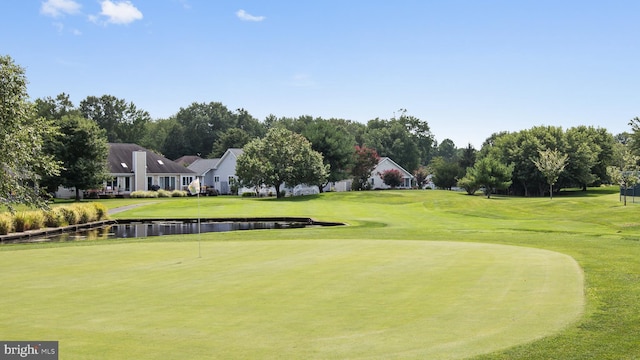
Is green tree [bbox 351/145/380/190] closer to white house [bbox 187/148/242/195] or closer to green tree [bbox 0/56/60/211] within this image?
white house [bbox 187/148/242/195]

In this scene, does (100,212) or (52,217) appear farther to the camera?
(100,212)

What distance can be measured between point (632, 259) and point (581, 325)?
1043 cm

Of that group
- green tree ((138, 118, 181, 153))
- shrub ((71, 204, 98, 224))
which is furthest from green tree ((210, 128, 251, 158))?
shrub ((71, 204, 98, 224))

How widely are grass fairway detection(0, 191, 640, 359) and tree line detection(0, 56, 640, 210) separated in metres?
9.89

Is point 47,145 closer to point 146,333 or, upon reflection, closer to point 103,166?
point 103,166

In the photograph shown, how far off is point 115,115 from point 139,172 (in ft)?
170

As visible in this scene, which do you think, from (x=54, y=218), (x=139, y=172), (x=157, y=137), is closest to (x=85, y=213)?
(x=54, y=218)

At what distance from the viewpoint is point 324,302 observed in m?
10.8

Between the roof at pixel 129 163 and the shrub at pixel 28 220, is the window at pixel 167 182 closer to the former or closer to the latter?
the roof at pixel 129 163

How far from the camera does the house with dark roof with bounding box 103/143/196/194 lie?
261ft

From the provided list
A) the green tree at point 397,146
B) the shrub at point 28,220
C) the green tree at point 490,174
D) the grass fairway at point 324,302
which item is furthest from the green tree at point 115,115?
the grass fairway at point 324,302

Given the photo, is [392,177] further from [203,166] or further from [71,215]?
[71,215]

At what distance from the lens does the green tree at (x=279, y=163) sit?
234 ft

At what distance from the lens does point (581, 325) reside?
9648mm
